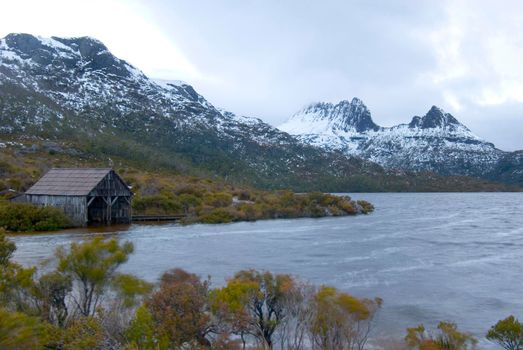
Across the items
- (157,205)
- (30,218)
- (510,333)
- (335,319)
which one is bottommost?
(510,333)

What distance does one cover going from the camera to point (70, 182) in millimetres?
49500

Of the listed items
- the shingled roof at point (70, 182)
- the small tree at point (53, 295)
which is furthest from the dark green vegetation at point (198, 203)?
the small tree at point (53, 295)

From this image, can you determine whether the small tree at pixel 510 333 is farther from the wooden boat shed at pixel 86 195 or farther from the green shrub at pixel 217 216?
the green shrub at pixel 217 216

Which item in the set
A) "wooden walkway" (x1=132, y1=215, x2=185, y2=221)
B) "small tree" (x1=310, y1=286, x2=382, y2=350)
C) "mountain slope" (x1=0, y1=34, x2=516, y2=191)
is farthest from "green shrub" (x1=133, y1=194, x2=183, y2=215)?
"small tree" (x1=310, y1=286, x2=382, y2=350)

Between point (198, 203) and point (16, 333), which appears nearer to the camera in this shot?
point (16, 333)

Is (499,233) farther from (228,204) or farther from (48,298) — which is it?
(48,298)

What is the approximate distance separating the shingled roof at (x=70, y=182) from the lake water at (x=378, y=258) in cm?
569

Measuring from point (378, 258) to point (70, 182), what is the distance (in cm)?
3043

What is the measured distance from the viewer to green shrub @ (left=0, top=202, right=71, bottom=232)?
44.0 metres

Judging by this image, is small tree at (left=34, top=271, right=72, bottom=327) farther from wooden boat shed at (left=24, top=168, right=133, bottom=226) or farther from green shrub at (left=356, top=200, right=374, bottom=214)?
green shrub at (left=356, top=200, right=374, bottom=214)

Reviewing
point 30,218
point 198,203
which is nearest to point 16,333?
point 30,218

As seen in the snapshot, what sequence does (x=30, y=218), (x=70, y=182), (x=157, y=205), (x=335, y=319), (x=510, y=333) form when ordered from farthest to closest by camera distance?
(x=157, y=205) → (x=70, y=182) → (x=30, y=218) → (x=510, y=333) → (x=335, y=319)

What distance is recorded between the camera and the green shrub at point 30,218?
44.0 metres

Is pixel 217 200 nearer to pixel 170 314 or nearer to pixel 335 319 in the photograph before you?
pixel 335 319
